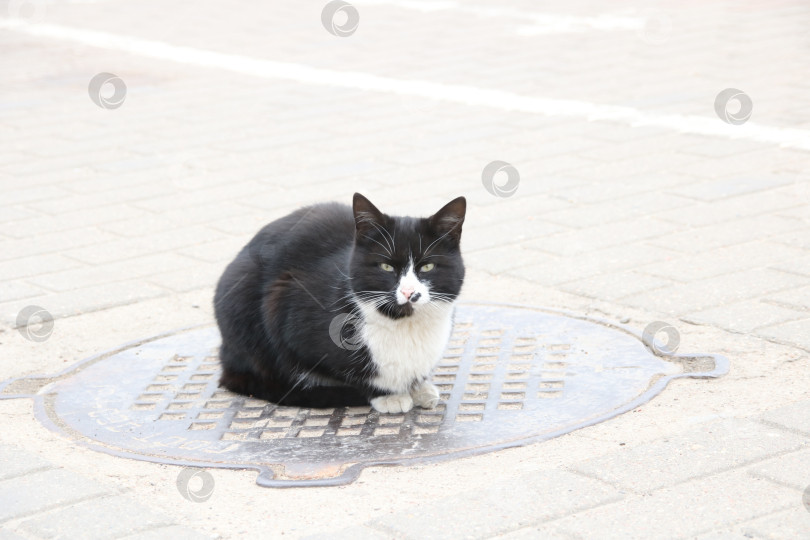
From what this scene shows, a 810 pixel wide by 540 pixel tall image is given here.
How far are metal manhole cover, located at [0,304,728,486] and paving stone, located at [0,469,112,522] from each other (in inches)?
9.8

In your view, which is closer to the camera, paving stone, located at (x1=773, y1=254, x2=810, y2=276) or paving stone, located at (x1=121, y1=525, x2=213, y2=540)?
paving stone, located at (x1=121, y1=525, x2=213, y2=540)

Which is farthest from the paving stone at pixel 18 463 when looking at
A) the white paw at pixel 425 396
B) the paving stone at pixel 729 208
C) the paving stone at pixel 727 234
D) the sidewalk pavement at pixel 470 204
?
the paving stone at pixel 729 208

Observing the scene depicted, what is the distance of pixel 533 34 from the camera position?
466 inches

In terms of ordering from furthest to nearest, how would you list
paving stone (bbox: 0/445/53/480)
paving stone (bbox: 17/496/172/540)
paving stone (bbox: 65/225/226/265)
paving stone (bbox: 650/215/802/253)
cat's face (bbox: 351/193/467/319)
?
paving stone (bbox: 65/225/226/265) → paving stone (bbox: 650/215/802/253) → cat's face (bbox: 351/193/467/319) → paving stone (bbox: 0/445/53/480) → paving stone (bbox: 17/496/172/540)

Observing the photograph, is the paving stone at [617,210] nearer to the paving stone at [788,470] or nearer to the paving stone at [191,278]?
the paving stone at [191,278]

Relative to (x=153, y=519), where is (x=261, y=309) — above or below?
above

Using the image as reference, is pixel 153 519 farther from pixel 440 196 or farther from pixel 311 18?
pixel 311 18

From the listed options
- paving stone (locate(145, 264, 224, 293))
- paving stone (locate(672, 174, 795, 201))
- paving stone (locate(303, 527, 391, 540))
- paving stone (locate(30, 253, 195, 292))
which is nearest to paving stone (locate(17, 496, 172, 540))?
paving stone (locate(303, 527, 391, 540))

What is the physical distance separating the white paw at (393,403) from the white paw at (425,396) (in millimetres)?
27

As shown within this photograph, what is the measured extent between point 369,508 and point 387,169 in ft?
13.8

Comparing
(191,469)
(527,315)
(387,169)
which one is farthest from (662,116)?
(191,469)

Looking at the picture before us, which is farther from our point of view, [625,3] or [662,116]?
[625,3]

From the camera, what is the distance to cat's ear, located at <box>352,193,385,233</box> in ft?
12.6

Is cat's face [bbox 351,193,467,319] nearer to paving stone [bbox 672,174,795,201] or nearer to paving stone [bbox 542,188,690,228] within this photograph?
paving stone [bbox 542,188,690,228]
